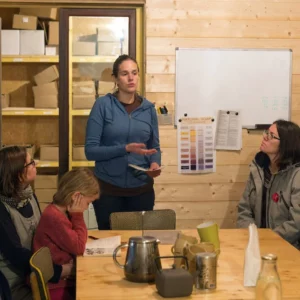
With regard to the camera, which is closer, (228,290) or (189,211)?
(228,290)

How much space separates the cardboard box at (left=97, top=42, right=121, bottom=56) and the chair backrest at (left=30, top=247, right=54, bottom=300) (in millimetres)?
2673

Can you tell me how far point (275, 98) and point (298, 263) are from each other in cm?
224

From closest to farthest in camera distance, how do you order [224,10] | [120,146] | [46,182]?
[120,146] < [224,10] < [46,182]

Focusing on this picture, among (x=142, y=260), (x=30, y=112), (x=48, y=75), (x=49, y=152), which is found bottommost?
(x=142, y=260)

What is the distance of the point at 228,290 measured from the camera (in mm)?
2174

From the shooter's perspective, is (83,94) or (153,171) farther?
(83,94)

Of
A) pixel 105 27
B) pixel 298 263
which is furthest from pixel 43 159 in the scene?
pixel 298 263

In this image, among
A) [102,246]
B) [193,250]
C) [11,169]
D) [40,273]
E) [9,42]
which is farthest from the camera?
[9,42]

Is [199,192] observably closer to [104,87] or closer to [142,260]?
[104,87]

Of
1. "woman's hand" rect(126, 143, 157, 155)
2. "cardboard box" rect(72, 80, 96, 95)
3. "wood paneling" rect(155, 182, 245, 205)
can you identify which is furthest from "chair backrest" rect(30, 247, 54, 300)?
"cardboard box" rect(72, 80, 96, 95)

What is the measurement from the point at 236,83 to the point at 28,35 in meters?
1.84

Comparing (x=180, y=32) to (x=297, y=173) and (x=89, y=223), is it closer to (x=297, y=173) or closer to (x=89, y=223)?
(x=297, y=173)

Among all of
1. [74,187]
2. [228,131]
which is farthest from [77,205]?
[228,131]

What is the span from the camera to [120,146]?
3605mm
